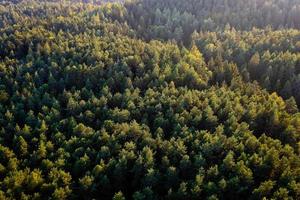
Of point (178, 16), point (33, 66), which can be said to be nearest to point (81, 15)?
point (178, 16)

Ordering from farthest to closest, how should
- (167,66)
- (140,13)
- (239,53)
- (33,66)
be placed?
(140,13), (239,53), (33,66), (167,66)

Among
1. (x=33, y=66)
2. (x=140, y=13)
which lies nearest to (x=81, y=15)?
(x=140, y=13)

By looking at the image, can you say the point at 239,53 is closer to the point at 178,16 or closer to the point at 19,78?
the point at 178,16

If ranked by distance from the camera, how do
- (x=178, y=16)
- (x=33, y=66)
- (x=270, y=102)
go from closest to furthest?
1. (x=270, y=102)
2. (x=33, y=66)
3. (x=178, y=16)

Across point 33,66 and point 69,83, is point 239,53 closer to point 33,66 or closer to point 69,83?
point 69,83

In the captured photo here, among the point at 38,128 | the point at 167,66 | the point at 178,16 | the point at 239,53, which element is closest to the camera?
the point at 38,128

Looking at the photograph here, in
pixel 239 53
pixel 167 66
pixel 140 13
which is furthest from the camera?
pixel 140 13

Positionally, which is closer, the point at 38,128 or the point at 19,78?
the point at 38,128
